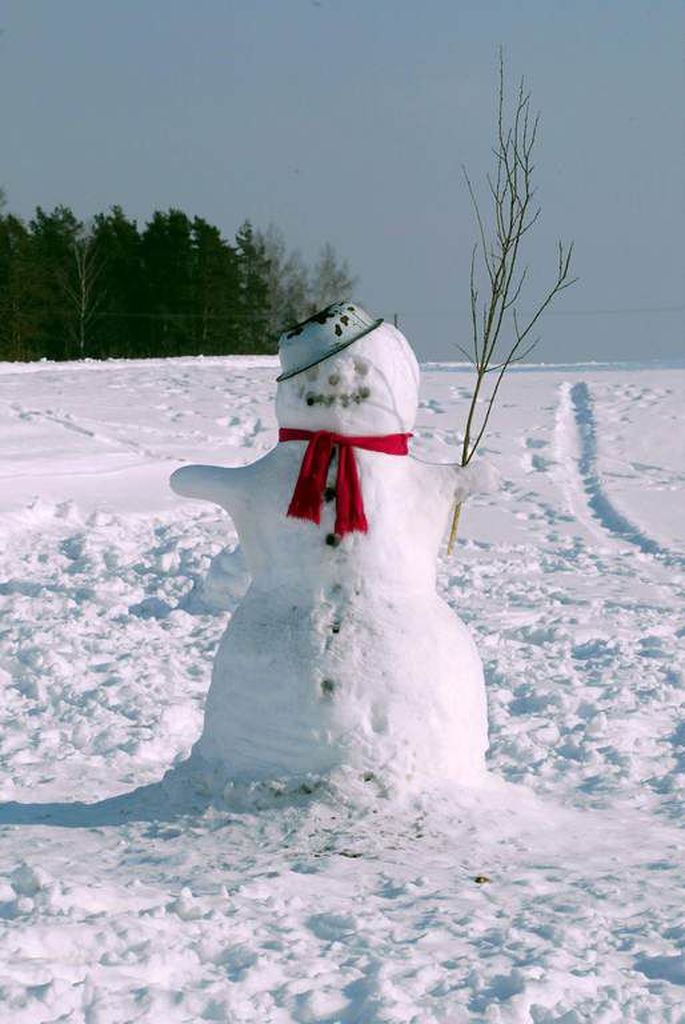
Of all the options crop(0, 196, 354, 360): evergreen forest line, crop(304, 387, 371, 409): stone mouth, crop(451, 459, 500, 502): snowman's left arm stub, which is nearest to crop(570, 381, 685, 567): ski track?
crop(451, 459, 500, 502): snowman's left arm stub

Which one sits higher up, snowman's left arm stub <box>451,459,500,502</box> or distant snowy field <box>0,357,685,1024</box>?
snowman's left arm stub <box>451,459,500,502</box>

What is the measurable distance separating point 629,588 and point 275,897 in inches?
243

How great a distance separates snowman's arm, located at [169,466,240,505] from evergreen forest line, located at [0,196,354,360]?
27.7 m

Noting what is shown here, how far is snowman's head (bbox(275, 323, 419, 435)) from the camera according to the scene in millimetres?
4449

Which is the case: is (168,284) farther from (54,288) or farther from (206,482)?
(206,482)

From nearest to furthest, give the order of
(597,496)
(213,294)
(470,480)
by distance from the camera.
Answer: (470,480) → (597,496) → (213,294)

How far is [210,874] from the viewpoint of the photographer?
12.3ft

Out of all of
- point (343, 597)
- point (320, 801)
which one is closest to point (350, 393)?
point (343, 597)

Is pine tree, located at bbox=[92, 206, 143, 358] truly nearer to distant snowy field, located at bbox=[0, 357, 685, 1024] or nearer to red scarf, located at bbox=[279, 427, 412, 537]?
distant snowy field, located at bbox=[0, 357, 685, 1024]

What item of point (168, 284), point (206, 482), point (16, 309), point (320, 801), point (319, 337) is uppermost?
point (168, 284)

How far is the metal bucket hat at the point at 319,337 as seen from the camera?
4.49m

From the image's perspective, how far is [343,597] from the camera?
14.4 feet

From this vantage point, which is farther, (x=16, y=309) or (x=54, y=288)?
(x=54, y=288)

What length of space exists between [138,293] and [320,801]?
1280 inches
